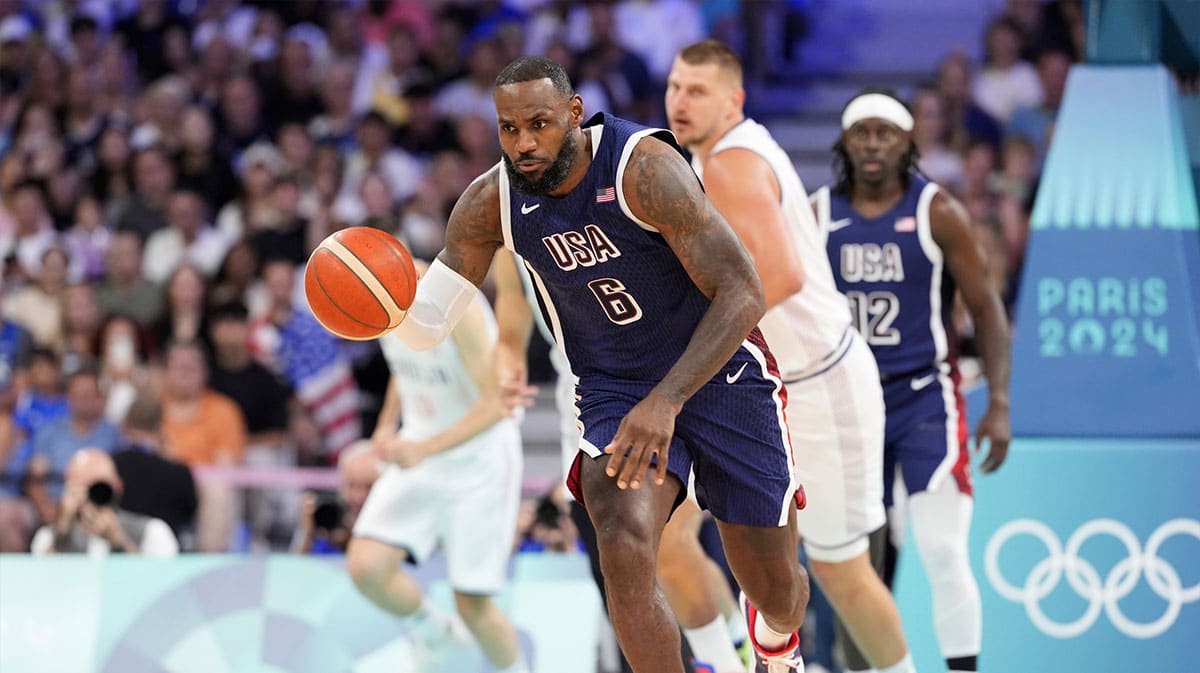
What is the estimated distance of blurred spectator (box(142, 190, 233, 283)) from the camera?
38.3 ft

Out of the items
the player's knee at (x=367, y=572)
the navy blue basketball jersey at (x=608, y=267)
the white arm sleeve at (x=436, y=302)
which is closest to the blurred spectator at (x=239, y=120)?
the player's knee at (x=367, y=572)

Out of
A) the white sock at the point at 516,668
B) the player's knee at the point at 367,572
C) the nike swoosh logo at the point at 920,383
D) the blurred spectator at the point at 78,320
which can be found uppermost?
the nike swoosh logo at the point at 920,383

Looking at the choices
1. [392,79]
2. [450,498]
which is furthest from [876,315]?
[392,79]

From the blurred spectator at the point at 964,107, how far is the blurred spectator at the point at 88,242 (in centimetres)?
570

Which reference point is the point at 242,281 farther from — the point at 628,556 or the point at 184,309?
the point at 628,556

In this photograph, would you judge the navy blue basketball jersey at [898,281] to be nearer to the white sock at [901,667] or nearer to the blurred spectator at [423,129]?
the white sock at [901,667]

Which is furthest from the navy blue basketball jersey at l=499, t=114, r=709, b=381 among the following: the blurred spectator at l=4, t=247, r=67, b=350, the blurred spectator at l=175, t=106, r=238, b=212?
the blurred spectator at l=175, t=106, r=238, b=212

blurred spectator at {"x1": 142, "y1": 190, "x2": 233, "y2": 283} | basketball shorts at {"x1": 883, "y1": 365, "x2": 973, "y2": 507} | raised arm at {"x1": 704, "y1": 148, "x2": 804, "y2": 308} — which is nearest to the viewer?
raised arm at {"x1": 704, "y1": 148, "x2": 804, "y2": 308}

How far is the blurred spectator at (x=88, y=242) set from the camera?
38.6 feet

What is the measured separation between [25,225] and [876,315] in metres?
7.50

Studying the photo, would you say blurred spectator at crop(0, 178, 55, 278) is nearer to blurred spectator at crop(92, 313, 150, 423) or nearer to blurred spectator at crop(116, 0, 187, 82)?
blurred spectator at crop(92, 313, 150, 423)

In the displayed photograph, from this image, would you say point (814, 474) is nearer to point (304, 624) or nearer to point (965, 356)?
point (304, 624)

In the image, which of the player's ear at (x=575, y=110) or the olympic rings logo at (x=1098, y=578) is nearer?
the player's ear at (x=575, y=110)

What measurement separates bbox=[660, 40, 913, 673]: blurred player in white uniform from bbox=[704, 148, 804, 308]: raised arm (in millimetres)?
228
